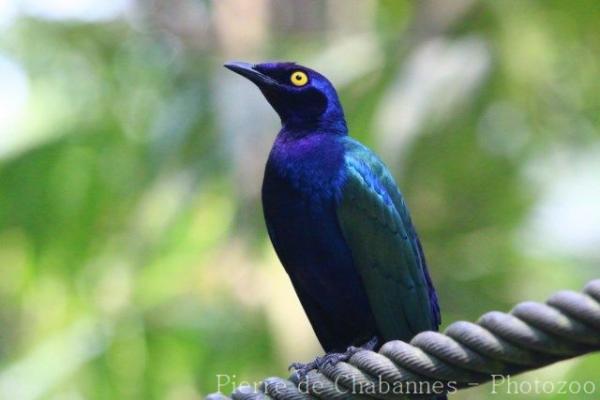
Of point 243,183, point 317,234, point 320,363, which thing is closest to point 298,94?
point 317,234

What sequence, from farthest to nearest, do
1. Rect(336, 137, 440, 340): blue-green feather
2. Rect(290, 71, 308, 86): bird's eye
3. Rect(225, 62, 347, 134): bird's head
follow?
Rect(290, 71, 308, 86): bird's eye → Rect(225, 62, 347, 134): bird's head → Rect(336, 137, 440, 340): blue-green feather

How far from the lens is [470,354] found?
2844 millimetres

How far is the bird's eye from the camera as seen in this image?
4.99 m

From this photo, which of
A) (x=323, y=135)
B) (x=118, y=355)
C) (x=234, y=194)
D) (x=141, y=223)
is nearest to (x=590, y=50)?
(x=234, y=194)

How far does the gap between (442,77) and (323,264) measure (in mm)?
5149

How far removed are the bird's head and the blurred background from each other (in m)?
3.80

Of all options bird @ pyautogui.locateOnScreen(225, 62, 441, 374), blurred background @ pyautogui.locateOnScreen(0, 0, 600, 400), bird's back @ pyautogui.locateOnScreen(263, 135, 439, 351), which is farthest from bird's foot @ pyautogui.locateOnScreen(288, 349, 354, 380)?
blurred background @ pyautogui.locateOnScreen(0, 0, 600, 400)

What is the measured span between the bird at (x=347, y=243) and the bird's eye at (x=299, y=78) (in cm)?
46

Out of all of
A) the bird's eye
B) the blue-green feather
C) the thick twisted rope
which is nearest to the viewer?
the thick twisted rope

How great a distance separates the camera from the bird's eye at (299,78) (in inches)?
196

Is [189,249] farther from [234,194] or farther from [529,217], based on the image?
[529,217]

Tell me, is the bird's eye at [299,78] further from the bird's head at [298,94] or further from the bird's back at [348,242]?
the bird's back at [348,242]

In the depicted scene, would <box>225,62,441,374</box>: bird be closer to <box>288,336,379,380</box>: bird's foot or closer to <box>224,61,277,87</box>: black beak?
<box>288,336,379,380</box>: bird's foot

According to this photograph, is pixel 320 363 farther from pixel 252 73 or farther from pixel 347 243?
Answer: pixel 252 73
